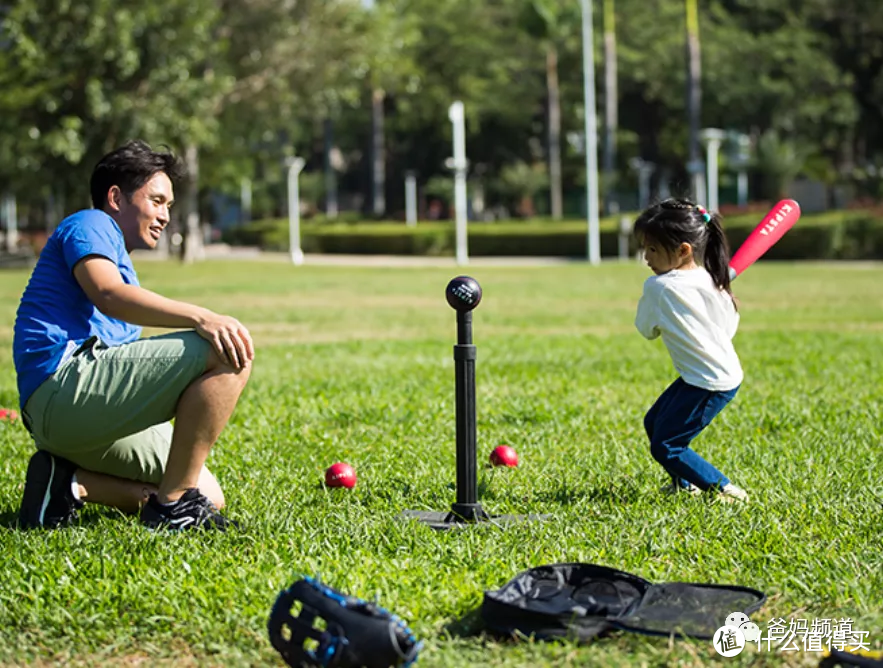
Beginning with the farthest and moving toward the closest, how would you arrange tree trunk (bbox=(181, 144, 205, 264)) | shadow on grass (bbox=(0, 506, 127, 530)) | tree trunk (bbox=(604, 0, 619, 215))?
tree trunk (bbox=(604, 0, 619, 215)) → tree trunk (bbox=(181, 144, 205, 264)) → shadow on grass (bbox=(0, 506, 127, 530))

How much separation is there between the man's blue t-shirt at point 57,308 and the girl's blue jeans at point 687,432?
212cm

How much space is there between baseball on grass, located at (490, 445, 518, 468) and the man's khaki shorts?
1.94 m

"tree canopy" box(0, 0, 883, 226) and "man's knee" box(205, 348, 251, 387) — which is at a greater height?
"tree canopy" box(0, 0, 883, 226)

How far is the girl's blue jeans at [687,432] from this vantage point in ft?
15.8

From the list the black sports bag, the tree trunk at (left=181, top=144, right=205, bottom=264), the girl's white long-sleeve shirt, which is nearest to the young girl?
the girl's white long-sleeve shirt

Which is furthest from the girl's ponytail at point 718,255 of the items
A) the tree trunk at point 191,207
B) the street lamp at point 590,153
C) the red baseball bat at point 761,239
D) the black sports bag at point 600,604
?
the tree trunk at point 191,207

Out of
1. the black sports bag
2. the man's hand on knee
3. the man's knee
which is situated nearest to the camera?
the black sports bag

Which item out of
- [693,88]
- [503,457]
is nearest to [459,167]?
[693,88]

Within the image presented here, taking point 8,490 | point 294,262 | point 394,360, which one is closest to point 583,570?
point 8,490

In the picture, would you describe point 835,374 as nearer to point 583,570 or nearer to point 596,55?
point 583,570

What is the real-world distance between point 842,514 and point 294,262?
35144 millimetres

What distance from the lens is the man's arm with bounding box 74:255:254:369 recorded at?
158 inches

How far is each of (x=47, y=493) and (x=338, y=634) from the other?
6.41 ft

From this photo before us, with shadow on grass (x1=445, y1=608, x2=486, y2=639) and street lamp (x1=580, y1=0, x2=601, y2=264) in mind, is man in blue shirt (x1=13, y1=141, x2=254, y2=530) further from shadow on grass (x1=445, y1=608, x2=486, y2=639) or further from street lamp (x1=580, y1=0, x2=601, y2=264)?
street lamp (x1=580, y1=0, x2=601, y2=264)
